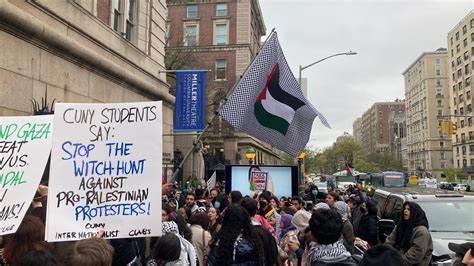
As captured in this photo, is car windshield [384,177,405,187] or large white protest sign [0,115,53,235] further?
car windshield [384,177,405,187]

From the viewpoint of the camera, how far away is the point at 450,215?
7.20 metres

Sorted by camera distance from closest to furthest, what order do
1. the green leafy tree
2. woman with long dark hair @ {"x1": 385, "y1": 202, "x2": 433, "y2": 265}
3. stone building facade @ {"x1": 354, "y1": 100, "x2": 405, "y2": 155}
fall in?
woman with long dark hair @ {"x1": 385, "y1": 202, "x2": 433, "y2": 265} → the green leafy tree → stone building facade @ {"x1": 354, "y1": 100, "x2": 405, "y2": 155}

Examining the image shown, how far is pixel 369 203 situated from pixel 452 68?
9729cm

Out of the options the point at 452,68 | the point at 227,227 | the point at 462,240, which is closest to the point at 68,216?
the point at 227,227

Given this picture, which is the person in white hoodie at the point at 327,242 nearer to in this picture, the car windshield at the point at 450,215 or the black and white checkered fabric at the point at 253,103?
the black and white checkered fabric at the point at 253,103

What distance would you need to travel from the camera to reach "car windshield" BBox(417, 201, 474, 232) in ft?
22.8

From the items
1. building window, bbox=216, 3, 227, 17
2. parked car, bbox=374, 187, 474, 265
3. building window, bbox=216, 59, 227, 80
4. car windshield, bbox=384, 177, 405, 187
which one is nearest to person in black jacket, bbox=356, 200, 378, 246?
parked car, bbox=374, 187, 474, 265

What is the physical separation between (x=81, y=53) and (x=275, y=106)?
19.5 feet

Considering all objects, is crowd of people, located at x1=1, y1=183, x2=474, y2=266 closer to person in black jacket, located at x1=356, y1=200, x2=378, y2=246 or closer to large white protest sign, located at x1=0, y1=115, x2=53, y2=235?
large white protest sign, located at x1=0, y1=115, x2=53, y2=235

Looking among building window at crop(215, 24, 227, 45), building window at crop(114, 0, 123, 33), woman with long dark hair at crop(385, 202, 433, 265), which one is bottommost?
woman with long dark hair at crop(385, 202, 433, 265)

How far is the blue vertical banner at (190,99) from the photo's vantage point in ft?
48.5

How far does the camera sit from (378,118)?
159m

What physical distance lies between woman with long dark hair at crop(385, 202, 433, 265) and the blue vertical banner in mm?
9607

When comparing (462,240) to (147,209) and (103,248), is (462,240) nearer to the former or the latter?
(147,209)
